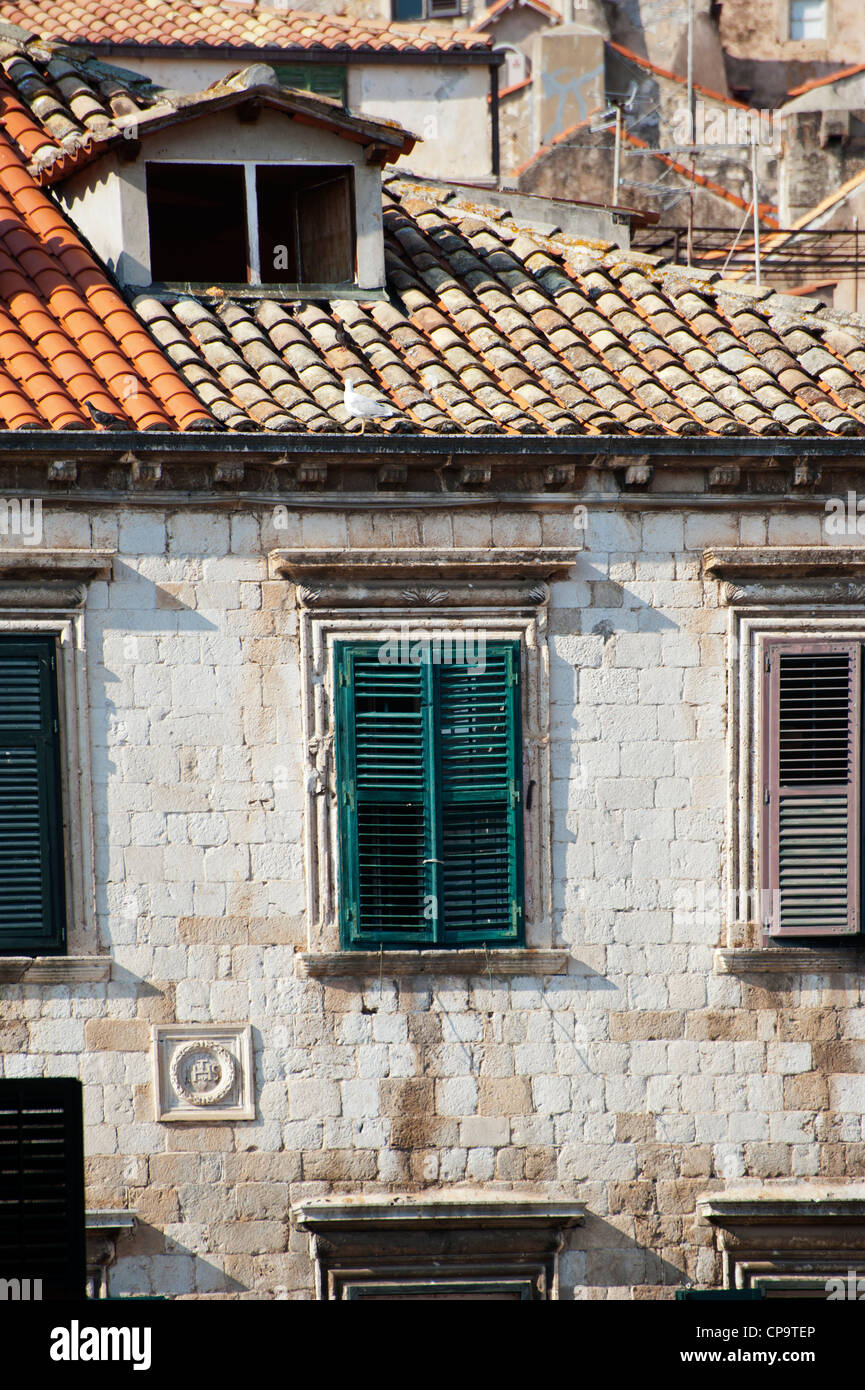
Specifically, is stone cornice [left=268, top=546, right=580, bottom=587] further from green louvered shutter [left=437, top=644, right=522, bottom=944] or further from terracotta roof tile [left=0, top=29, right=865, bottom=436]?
terracotta roof tile [left=0, top=29, right=865, bottom=436]

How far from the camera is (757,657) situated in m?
10.3

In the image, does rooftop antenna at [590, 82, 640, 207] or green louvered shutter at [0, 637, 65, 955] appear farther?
rooftop antenna at [590, 82, 640, 207]

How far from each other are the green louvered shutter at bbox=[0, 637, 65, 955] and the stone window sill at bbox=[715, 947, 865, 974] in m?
3.81

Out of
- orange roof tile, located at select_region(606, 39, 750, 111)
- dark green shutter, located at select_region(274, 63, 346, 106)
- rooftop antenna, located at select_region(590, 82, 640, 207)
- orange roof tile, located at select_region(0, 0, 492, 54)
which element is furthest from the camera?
orange roof tile, located at select_region(606, 39, 750, 111)

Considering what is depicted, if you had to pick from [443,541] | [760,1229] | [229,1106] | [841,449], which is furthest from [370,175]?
[760,1229]

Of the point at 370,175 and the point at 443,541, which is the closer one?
the point at 443,541

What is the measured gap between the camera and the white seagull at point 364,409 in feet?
32.4

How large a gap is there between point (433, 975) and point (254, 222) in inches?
194

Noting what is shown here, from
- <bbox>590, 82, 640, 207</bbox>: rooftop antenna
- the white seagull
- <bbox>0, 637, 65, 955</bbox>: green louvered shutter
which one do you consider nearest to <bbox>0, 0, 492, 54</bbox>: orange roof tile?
<bbox>590, 82, 640, 207</bbox>: rooftop antenna

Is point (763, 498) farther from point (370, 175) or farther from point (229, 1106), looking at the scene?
point (229, 1106)

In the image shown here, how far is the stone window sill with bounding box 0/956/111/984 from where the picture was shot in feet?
32.2

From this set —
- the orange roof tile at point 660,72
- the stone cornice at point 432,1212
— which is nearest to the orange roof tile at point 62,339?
the stone cornice at point 432,1212

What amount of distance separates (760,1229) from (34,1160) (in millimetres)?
4139

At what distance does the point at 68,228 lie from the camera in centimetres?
1120
